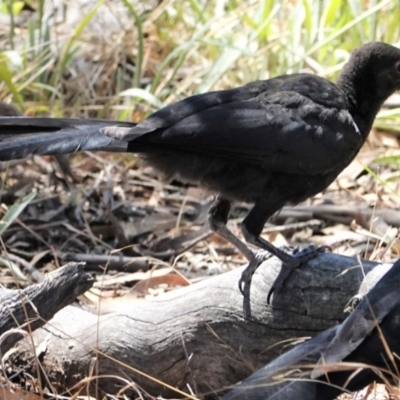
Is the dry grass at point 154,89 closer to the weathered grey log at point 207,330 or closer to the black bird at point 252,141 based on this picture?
the black bird at point 252,141

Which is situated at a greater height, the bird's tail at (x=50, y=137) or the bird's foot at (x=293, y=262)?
the bird's tail at (x=50, y=137)

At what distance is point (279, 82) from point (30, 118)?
1225mm

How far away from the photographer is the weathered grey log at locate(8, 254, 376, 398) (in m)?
2.99

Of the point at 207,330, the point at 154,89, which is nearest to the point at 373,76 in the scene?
the point at 207,330

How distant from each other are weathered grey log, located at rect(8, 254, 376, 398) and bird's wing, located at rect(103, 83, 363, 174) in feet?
1.65

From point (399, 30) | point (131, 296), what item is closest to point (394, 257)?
point (131, 296)

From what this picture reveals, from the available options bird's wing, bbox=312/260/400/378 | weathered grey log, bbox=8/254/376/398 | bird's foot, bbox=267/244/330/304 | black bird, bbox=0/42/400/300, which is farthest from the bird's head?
bird's wing, bbox=312/260/400/378

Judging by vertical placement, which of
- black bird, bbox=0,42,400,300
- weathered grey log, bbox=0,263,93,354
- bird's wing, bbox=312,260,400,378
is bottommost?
weathered grey log, bbox=0,263,93,354

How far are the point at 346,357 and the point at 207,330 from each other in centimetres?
77

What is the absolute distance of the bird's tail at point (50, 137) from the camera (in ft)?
9.92

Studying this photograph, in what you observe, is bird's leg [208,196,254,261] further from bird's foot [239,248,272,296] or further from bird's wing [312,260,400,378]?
bird's wing [312,260,400,378]

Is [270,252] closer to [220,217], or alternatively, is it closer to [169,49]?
[220,217]

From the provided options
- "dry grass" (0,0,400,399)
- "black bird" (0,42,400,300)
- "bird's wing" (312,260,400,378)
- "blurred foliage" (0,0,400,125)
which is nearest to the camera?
"bird's wing" (312,260,400,378)

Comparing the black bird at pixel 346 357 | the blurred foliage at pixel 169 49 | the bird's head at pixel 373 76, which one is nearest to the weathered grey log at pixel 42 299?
the black bird at pixel 346 357
